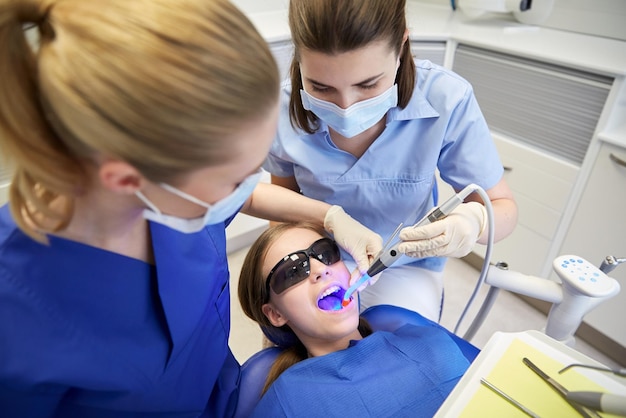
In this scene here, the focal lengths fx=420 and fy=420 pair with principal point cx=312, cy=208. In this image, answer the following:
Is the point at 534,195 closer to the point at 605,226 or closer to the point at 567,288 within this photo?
the point at 605,226

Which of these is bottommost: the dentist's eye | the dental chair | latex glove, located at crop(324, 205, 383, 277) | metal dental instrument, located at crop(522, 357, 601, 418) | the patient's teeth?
the dental chair

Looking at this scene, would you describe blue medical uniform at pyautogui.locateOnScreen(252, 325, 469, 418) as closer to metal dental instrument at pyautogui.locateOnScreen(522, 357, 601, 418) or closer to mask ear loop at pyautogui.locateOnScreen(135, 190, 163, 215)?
metal dental instrument at pyautogui.locateOnScreen(522, 357, 601, 418)

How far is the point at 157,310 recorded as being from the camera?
858 millimetres

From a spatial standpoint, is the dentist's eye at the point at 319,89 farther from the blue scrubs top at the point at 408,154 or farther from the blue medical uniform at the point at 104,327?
the blue medical uniform at the point at 104,327

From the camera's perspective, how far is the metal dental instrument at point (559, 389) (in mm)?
609

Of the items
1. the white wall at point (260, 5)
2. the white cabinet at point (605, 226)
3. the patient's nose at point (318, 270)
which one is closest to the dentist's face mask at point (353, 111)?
the patient's nose at point (318, 270)

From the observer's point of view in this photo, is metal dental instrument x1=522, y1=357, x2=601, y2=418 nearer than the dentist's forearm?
Yes

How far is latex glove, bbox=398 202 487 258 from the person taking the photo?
3.36 feet

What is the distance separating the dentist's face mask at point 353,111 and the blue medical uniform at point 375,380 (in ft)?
1.92

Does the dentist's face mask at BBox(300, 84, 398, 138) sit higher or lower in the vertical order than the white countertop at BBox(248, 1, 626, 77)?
lower

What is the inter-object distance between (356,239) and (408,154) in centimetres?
30

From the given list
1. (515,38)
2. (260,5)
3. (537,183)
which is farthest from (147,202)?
(260,5)

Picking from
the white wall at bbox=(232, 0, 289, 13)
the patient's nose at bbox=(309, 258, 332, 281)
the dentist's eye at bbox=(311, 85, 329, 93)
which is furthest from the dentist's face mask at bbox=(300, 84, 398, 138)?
the white wall at bbox=(232, 0, 289, 13)

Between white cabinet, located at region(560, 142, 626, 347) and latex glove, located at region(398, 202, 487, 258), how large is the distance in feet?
3.03
